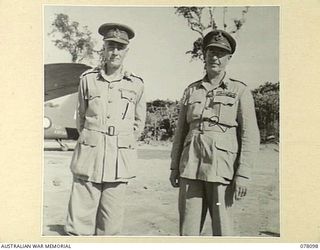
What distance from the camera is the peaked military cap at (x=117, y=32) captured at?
4.69 feet

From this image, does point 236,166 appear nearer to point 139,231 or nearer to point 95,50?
point 139,231

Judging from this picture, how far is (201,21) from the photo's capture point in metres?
1.44

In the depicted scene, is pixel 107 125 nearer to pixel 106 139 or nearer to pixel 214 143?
pixel 106 139

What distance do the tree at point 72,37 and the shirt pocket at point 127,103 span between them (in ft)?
0.44

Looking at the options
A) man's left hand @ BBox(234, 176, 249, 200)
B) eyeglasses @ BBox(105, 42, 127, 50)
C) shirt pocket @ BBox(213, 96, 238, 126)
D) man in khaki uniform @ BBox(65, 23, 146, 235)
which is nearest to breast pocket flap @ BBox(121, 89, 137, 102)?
man in khaki uniform @ BBox(65, 23, 146, 235)

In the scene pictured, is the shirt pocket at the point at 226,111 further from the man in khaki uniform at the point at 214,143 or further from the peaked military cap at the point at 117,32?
the peaked military cap at the point at 117,32

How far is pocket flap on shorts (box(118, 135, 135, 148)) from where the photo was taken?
1.43 m

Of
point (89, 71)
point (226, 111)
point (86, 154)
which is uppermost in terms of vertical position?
point (89, 71)

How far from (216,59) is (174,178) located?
0.33m

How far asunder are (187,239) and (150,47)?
0.50 m

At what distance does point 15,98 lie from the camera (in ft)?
4.71

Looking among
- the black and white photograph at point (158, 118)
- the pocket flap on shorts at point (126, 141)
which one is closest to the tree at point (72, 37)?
the black and white photograph at point (158, 118)

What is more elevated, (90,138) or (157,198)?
(90,138)

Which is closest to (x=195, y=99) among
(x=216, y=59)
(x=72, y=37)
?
(x=216, y=59)
